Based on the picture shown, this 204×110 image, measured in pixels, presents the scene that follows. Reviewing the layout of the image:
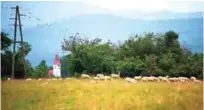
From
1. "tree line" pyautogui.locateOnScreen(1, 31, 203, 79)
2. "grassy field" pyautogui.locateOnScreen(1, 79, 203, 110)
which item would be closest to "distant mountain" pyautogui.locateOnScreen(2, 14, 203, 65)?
"tree line" pyautogui.locateOnScreen(1, 31, 203, 79)

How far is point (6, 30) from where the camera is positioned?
3.93m

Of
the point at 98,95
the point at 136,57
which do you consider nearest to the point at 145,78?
the point at 136,57

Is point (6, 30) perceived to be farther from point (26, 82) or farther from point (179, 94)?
point (179, 94)

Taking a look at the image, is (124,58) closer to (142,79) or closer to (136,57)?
(136,57)

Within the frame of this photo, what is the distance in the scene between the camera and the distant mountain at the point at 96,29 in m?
3.98

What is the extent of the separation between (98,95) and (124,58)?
0.39 meters

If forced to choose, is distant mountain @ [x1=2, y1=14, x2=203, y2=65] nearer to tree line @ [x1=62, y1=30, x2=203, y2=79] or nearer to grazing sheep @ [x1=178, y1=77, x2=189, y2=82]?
tree line @ [x1=62, y1=30, x2=203, y2=79]

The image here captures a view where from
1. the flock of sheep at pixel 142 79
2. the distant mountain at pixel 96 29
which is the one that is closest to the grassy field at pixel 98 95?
the flock of sheep at pixel 142 79

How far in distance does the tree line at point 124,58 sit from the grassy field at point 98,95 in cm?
10

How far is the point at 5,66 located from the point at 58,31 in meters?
0.54

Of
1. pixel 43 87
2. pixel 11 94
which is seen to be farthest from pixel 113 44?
pixel 11 94

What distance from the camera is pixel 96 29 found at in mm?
4059

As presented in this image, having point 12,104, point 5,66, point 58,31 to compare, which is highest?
point 58,31

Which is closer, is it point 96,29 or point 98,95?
point 98,95
